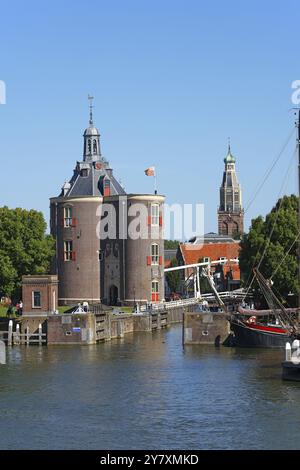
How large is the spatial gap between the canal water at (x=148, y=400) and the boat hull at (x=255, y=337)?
2.14 m

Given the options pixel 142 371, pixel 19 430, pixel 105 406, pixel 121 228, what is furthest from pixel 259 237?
pixel 19 430

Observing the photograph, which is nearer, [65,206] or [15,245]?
[15,245]

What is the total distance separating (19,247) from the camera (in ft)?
306

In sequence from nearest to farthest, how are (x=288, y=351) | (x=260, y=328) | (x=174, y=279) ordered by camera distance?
(x=288, y=351) < (x=260, y=328) < (x=174, y=279)

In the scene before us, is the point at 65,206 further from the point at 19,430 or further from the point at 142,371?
the point at 19,430

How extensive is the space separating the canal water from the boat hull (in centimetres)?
214

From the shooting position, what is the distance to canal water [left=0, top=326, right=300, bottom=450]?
44.8 m

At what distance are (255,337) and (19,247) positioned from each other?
84.1 ft

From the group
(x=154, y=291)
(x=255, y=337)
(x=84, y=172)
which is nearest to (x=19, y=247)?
(x=154, y=291)

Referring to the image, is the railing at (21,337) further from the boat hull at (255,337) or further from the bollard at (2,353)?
the boat hull at (255,337)

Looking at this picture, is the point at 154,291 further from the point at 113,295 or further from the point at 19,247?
the point at 19,247

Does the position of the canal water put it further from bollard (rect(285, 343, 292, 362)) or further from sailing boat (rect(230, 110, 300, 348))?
sailing boat (rect(230, 110, 300, 348))
